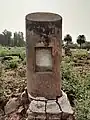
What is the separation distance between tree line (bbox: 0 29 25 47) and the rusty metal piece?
261 inches

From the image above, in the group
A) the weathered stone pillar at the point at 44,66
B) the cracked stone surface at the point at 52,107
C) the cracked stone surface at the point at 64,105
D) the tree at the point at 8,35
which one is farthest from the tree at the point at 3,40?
the cracked stone surface at the point at 52,107

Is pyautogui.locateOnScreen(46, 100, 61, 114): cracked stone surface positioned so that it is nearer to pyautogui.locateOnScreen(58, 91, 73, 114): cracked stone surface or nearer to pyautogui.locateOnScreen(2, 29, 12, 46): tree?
pyautogui.locateOnScreen(58, 91, 73, 114): cracked stone surface

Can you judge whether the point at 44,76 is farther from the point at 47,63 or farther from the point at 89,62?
the point at 89,62

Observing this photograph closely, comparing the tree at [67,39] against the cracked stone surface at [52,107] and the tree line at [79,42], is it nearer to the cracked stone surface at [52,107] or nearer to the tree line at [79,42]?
the tree line at [79,42]

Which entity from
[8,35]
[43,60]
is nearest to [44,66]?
[43,60]

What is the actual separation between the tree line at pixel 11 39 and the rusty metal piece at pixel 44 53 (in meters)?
6.64

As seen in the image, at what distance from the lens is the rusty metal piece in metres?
5.26

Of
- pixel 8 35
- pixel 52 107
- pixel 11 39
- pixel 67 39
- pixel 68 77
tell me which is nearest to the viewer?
pixel 52 107

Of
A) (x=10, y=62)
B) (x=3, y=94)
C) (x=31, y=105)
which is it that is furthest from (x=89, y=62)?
(x=31, y=105)

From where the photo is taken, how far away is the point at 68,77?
731 cm

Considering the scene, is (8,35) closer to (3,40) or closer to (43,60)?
(3,40)

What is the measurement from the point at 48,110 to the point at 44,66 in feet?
2.52

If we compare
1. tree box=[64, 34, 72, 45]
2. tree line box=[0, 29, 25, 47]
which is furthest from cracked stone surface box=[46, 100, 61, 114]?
tree line box=[0, 29, 25, 47]

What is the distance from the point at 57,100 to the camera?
5613 millimetres
